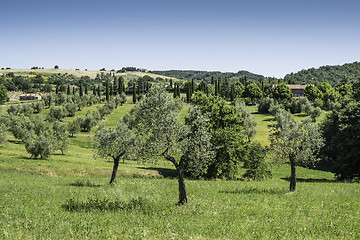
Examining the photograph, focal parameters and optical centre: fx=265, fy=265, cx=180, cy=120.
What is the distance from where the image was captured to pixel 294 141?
2595 cm

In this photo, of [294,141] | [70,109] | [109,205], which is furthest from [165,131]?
[70,109]

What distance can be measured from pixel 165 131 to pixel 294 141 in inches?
578

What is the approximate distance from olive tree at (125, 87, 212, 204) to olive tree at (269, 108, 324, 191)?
11.3m

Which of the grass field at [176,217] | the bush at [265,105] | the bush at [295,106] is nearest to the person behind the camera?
the grass field at [176,217]

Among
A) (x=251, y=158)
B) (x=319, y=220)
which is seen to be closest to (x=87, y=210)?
(x=319, y=220)

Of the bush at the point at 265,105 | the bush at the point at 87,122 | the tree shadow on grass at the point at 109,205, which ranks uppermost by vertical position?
the bush at the point at 265,105

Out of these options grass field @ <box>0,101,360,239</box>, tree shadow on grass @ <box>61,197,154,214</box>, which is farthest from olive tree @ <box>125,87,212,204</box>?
grass field @ <box>0,101,360,239</box>

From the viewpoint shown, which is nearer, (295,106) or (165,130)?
(165,130)

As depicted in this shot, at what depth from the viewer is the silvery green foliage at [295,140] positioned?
25.8 meters

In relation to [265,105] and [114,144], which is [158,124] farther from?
[265,105]

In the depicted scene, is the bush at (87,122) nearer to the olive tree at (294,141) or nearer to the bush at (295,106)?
the olive tree at (294,141)

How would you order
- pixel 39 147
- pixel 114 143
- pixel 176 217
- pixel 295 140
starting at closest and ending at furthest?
pixel 176 217 → pixel 295 140 → pixel 114 143 → pixel 39 147

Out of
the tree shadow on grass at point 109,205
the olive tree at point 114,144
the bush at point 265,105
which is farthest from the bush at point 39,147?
the bush at point 265,105

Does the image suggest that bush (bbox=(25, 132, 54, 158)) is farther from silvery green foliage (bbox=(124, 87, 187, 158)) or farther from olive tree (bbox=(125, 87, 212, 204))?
silvery green foliage (bbox=(124, 87, 187, 158))
